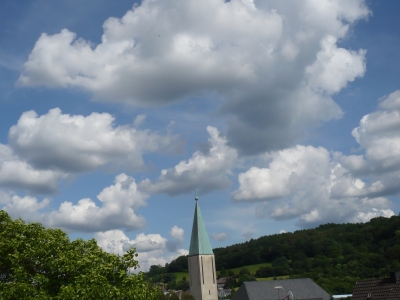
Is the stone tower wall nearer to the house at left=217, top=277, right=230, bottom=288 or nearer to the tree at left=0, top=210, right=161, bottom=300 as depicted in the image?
the house at left=217, top=277, right=230, bottom=288

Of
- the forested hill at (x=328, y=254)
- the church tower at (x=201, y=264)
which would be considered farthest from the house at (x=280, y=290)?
the forested hill at (x=328, y=254)

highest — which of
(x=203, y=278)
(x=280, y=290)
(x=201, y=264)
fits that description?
(x=201, y=264)

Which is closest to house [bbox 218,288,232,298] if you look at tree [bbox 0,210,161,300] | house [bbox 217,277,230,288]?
house [bbox 217,277,230,288]

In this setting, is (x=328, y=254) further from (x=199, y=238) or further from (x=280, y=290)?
(x=199, y=238)

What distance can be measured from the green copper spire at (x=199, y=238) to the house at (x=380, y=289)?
51002 mm

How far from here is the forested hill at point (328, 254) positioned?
423ft

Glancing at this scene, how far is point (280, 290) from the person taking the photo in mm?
111312

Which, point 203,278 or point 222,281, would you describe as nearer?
point 203,278

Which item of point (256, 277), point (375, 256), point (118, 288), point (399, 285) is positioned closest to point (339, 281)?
point (375, 256)

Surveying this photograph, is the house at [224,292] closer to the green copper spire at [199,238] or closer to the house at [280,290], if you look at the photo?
the house at [280,290]

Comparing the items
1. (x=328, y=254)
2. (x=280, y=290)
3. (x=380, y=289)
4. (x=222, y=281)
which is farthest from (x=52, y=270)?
(x=222, y=281)

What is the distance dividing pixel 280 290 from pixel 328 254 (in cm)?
4147

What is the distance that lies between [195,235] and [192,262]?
5297 mm

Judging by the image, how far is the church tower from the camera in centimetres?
9869
